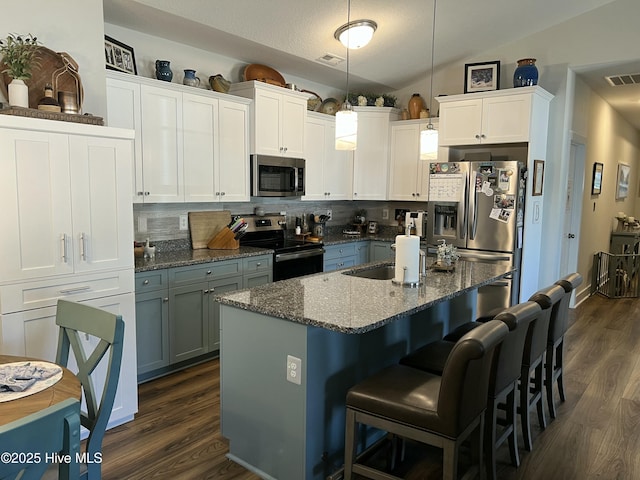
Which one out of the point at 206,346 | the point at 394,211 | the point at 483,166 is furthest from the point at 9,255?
the point at 394,211

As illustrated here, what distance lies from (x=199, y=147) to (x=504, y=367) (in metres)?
2.90

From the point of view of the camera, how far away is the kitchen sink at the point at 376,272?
10.4ft

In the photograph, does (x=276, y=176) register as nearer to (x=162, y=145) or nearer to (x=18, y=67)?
(x=162, y=145)

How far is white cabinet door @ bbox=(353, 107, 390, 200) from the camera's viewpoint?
5.65 meters

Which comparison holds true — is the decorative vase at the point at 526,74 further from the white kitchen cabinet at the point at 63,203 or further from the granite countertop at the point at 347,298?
the white kitchen cabinet at the point at 63,203

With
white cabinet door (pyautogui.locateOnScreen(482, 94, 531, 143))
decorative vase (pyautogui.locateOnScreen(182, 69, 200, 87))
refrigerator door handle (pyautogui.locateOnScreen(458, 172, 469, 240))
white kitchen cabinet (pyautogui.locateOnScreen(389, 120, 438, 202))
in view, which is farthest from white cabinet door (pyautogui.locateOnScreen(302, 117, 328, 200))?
white cabinet door (pyautogui.locateOnScreen(482, 94, 531, 143))

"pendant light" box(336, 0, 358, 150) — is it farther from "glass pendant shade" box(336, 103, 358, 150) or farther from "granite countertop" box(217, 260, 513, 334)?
"granite countertop" box(217, 260, 513, 334)

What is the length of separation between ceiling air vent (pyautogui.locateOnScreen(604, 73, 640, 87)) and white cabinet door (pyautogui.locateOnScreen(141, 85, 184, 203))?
476cm

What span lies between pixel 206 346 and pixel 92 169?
179 centimetres

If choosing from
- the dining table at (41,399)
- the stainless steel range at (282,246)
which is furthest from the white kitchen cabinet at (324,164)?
the dining table at (41,399)

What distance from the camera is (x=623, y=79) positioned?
5465 mm

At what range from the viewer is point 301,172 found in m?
4.89

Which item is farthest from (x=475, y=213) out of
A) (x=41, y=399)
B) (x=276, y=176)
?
(x=41, y=399)

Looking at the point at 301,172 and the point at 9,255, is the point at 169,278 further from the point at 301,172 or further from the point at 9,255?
the point at 301,172
